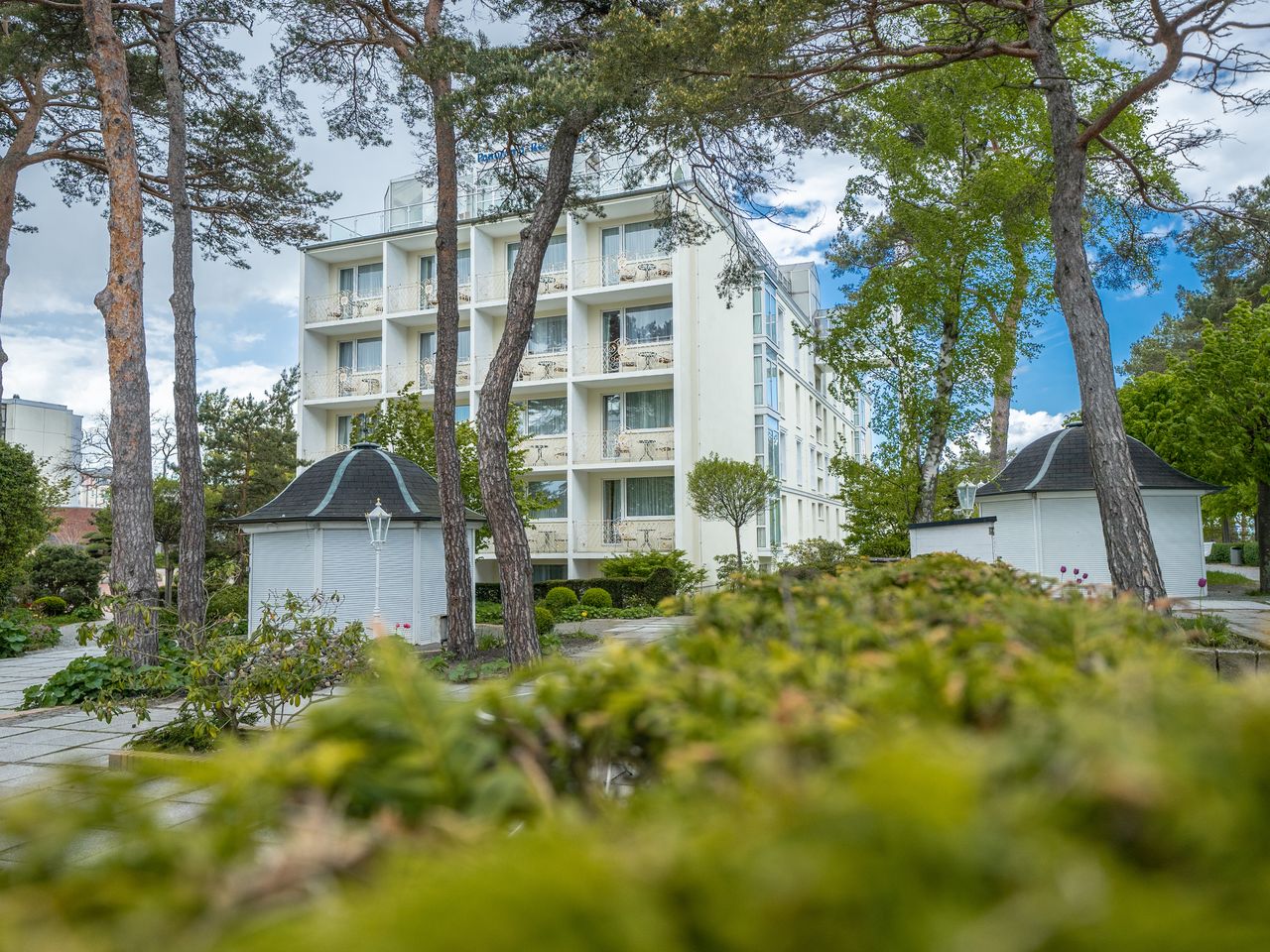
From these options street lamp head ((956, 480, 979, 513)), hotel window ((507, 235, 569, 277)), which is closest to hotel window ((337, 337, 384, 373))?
hotel window ((507, 235, 569, 277))

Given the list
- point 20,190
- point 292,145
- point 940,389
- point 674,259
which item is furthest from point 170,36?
point 940,389

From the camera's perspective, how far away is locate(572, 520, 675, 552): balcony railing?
22219 mm

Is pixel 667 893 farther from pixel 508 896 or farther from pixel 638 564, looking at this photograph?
pixel 638 564

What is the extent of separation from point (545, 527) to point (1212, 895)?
22800mm

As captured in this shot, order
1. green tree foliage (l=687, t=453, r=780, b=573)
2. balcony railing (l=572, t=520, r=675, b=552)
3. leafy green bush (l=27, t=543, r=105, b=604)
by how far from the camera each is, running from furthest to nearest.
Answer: balcony railing (l=572, t=520, r=675, b=552), leafy green bush (l=27, t=543, r=105, b=604), green tree foliage (l=687, t=453, r=780, b=573)

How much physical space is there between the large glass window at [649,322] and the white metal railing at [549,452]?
12.4ft

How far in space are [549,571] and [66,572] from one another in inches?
516

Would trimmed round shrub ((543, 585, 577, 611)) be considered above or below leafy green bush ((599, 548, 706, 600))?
below

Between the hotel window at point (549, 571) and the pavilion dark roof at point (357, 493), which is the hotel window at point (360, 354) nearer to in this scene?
the hotel window at point (549, 571)

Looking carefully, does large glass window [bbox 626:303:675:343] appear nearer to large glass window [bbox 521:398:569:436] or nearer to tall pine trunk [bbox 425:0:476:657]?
large glass window [bbox 521:398:569:436]

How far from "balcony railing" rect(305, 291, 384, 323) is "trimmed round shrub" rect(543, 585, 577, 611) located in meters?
13.0

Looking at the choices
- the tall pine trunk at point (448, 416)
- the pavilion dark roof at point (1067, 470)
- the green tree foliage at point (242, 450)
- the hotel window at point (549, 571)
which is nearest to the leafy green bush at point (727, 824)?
the tall pine trunk at point (448, 416)

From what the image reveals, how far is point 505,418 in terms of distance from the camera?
9.79 meters

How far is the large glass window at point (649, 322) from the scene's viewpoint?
928 inches
